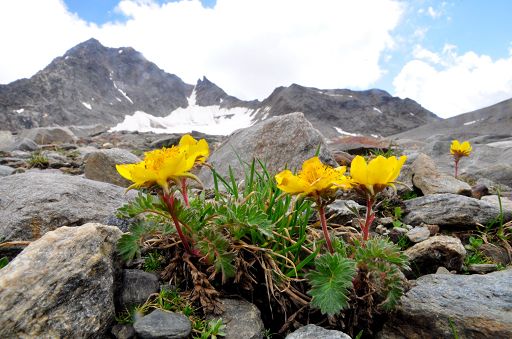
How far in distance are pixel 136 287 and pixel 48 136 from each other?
22587 mm

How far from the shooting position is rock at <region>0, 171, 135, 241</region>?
277 centimetres

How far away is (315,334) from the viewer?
1933 mm

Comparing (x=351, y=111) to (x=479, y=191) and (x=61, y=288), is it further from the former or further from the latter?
(x=61, y=288)

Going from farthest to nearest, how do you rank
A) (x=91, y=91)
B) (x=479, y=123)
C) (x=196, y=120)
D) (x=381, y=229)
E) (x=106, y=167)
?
(x=196, y=120)
(x=91, y=91)
(x=479, y=123)
(x=106, y=167)
(x=381, y=229)

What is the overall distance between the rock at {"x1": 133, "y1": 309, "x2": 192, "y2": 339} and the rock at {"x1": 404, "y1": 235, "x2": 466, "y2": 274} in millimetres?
1718

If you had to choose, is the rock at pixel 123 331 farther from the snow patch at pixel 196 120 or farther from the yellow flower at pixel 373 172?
the snow patch at pixel 196 120

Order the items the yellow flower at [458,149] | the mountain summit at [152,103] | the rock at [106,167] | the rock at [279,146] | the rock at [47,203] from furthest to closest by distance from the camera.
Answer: the mountain summit at [152,103] → the yellow flower at [458,149] → the rock at [106,167] → the rock at [279,146] → the rock at [47,203]

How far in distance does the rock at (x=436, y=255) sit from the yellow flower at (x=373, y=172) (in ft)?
3.42

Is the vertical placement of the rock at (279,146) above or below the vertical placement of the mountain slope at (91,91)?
below

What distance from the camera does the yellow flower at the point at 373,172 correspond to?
1990 mm

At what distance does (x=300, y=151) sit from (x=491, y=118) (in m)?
65.4

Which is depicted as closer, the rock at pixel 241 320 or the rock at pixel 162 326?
the rock at pixel 162 326

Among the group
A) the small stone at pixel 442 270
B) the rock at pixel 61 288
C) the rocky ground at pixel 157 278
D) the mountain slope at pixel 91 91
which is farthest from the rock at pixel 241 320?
the mountain slope at pixel 91 91

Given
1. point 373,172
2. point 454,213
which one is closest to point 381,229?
point 454,213
